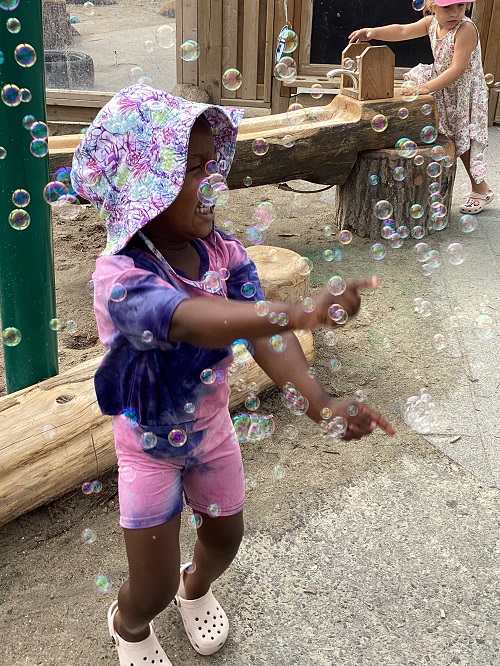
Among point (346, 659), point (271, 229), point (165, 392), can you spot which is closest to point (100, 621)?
point (346, 659)

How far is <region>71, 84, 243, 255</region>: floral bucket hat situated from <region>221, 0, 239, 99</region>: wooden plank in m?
6.78

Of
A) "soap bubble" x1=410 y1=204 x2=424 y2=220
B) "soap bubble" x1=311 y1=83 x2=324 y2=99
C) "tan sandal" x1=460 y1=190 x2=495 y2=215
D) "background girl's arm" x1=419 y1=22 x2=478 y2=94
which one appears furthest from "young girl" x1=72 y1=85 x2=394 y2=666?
"soap bubble" x1=311 y1=83 x2=324 y2=99

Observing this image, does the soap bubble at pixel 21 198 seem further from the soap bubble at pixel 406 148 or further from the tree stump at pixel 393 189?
the soap bubble at pixel 406 148

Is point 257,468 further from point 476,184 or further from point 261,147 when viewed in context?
point 476,184

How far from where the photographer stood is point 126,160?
163 centimetres

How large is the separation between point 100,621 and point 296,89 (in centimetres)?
695

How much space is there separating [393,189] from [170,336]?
13.3 ft

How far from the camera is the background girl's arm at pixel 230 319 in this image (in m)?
1.48

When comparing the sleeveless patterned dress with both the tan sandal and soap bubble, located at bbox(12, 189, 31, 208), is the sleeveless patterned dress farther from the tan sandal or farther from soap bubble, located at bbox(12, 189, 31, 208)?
soap bubble, located at bbox(12, 189, 31, 208)

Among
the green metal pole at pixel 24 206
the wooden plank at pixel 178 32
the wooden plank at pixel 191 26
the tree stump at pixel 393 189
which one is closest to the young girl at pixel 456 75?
the tree stump at pixel 393 189

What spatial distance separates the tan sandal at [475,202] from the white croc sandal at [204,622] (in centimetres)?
453

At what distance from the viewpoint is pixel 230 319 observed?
1.51 m

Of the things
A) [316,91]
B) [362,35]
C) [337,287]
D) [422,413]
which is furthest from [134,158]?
[316,91]

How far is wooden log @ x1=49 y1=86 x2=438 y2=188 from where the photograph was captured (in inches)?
191
